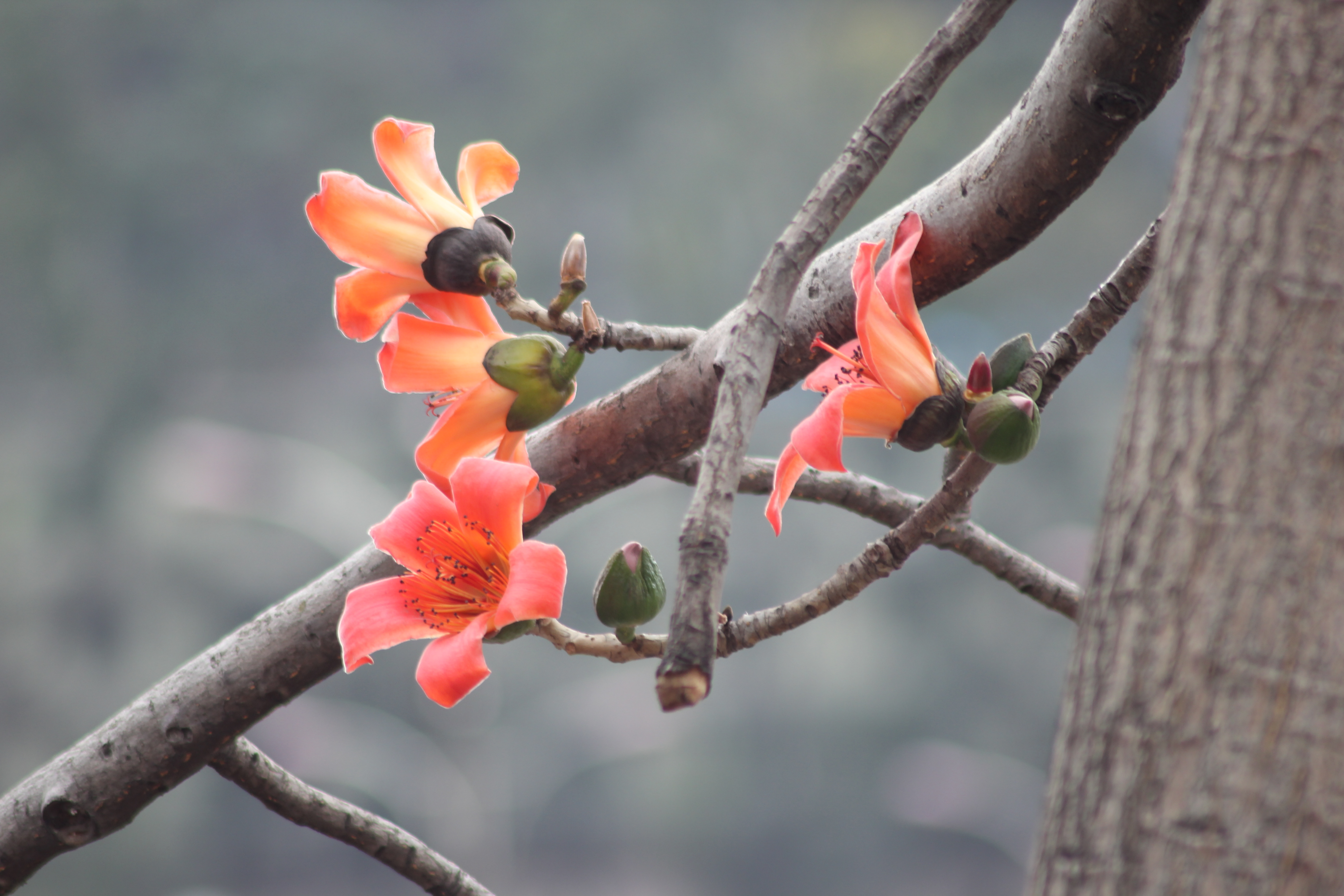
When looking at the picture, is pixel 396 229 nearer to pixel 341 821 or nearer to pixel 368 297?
pixel 368 297

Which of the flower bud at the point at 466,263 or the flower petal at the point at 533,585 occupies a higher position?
the flower bud at the point at 466,263

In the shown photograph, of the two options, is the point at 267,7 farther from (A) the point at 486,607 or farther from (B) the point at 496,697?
(A) the point at 486,607

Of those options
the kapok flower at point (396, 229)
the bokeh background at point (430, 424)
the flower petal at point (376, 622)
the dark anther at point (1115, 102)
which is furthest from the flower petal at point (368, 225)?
the bokeh background at point (430, 424)

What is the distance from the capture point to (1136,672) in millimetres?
156

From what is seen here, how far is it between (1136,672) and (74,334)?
4007mm

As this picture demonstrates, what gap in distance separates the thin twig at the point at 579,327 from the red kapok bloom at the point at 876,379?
78 millimetres

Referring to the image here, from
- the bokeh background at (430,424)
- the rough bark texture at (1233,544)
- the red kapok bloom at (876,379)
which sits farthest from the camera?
the bokeh background at (430,424)

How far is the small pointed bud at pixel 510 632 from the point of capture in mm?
296

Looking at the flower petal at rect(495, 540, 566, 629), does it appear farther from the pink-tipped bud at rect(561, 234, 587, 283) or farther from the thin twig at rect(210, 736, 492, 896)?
the thin twig at rect(210, 736, 492, 896)

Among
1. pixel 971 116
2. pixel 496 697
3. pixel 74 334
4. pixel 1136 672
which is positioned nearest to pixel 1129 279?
pixel 1136 672

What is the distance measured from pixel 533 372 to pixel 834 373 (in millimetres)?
104

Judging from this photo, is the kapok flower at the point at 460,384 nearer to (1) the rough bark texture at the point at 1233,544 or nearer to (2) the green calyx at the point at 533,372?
(2) the green calyx at the point at 533,372

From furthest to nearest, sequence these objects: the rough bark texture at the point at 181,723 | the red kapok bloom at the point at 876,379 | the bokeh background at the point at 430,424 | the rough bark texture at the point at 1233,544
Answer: the bokeh background at the point at 430,424 < the rough bark texture at the point at 181,723 < the red kapok bloom at the point at 876,379 < the rough bark texture at the point at 1233,544

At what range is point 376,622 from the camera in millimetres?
301
